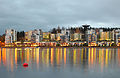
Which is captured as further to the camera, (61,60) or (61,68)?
(61,60)

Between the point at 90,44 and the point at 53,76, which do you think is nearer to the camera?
the point at 53,76

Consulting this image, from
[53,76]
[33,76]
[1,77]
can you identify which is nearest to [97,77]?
[53,76]

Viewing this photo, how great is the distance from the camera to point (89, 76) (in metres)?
18.6

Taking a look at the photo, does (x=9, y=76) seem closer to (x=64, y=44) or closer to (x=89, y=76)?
(x=89, y=76)

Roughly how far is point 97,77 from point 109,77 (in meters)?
1.15

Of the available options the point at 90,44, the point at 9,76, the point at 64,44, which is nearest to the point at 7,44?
the point at 64,44

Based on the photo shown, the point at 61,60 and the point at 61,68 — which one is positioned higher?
the point at 61,68

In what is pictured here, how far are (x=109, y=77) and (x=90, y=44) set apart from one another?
180 meters

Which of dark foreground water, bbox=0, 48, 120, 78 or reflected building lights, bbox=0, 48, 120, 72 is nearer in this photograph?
dark foreground water, bbox=0, 48, 120, 78

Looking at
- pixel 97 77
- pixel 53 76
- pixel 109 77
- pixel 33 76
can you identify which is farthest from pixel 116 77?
pixel 33 76

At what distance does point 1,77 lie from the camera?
60.5 feet

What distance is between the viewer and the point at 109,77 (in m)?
17.9

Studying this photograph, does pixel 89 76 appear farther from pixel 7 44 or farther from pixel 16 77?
pixel 7 44

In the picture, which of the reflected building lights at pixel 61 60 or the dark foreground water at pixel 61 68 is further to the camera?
the reflected building lights at pixel 61 60
